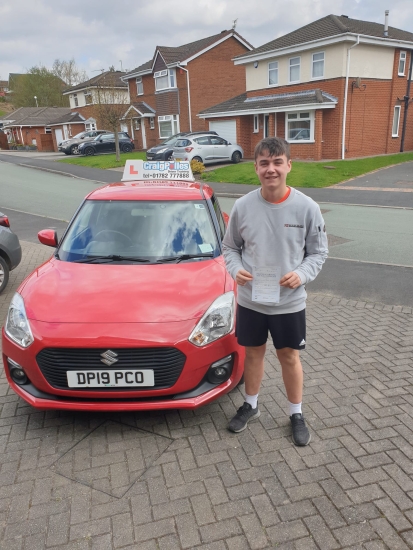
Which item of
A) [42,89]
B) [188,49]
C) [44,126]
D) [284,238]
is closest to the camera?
[284,238]

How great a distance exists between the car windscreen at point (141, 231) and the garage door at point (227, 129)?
2520cm

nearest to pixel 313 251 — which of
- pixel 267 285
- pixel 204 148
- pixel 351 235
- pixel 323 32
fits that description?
pixel 267 285

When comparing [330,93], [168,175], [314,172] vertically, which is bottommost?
[314,172]

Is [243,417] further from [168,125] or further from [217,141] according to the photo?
[168,125]

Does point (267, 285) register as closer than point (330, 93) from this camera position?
Yes

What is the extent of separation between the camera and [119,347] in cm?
283

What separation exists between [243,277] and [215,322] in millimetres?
536

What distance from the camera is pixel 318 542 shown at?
2264 mm

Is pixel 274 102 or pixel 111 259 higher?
pixel 274 102

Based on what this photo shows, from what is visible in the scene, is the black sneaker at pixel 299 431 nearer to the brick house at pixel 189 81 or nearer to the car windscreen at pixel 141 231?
the car windscreen at pixel 141 231

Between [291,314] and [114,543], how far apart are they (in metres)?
1.62

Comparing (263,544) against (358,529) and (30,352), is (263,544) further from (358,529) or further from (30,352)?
(30,352)

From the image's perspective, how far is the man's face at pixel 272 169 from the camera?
2.59m

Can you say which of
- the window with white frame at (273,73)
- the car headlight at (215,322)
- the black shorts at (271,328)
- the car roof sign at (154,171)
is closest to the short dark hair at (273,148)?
the black shorts at (271,328)
